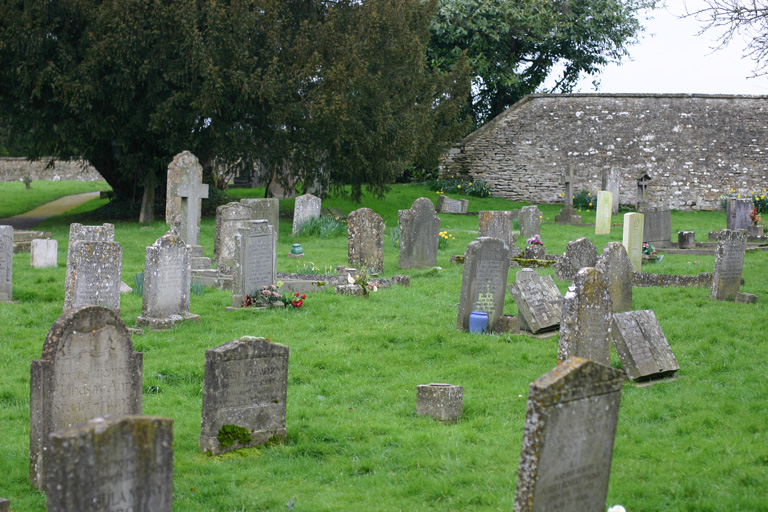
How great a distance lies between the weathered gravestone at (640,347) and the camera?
8.28 m

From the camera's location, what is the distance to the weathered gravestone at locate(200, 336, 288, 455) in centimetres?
637

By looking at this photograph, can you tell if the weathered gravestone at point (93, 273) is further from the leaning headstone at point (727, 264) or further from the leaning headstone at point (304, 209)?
the leaning headstone at point (304, 209)

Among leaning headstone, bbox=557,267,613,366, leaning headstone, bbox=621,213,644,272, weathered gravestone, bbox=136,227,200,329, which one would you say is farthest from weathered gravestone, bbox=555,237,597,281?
weathered gravestone, bbox=136,227,200,329

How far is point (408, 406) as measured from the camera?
770 cm

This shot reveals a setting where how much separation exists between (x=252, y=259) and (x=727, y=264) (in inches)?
274

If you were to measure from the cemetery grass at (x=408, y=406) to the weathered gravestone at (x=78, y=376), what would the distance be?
48 centimetres

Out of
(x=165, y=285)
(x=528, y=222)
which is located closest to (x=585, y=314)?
(x=165, y=285)

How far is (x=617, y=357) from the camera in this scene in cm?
916

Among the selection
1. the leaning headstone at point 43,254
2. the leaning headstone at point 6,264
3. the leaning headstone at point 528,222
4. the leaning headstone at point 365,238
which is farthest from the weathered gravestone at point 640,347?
the leaning headstone at point 528,222

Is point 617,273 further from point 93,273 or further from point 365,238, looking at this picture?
point 93,273

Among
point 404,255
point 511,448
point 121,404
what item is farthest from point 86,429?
point 404,255

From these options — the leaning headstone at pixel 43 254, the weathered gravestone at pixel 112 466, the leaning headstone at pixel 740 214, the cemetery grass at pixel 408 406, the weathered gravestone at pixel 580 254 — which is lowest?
the cemetery grass at pixel 408 406

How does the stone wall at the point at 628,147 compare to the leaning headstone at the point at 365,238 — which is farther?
the stone wall at the point at 628,147

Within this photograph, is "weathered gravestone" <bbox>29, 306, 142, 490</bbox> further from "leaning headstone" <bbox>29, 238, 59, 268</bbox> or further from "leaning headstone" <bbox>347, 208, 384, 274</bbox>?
"leaning headstone" <bbox>29, 238, 59, 268</bbox>
